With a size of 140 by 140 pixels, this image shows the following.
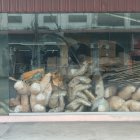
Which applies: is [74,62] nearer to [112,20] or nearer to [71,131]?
[112,20]

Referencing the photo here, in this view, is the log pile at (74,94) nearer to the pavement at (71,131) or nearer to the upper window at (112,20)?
the pavement at (71,131)

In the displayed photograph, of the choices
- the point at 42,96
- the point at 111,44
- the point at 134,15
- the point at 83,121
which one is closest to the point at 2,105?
the point at 42,96

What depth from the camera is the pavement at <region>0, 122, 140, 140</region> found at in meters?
10.5

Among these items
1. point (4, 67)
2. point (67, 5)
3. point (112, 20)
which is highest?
point (67, 5)

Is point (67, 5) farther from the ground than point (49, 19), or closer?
farther from the ground

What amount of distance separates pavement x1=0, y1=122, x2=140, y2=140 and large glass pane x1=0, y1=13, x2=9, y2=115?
712 millimetres

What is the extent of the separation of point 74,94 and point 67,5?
217 cm

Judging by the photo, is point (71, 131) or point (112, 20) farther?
point (112, 20)

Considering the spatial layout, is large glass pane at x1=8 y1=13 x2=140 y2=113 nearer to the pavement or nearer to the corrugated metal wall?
the corrugated metal wall

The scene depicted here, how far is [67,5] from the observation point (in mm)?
12180

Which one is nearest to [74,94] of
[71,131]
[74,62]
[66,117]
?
[66,117]

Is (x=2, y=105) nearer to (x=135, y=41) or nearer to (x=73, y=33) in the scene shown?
(x=73, y=33)

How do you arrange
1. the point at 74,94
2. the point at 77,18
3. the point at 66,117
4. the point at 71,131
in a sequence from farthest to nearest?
1. the point at 74,94
2. the point at 66,117
3. the point at 77,18
4. the point at 71,131

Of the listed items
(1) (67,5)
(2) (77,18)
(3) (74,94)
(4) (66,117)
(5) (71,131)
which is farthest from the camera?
(3) (74,94)
